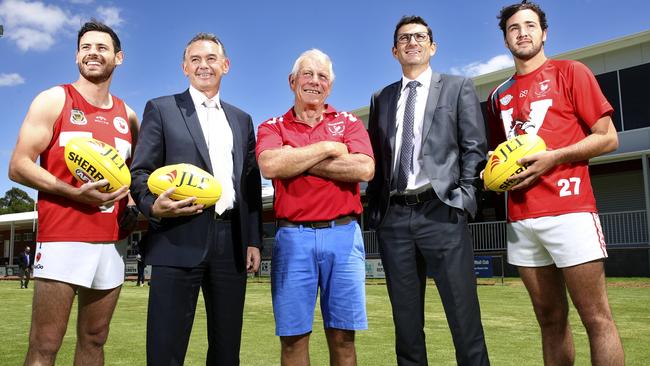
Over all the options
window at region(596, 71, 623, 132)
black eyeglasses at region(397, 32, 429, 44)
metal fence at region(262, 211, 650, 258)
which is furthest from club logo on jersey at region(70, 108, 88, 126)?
window at region(596, 71, 623, 132)

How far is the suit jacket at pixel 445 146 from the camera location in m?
3.86

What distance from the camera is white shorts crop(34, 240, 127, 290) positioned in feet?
11.8

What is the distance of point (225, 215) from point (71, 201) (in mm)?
1011

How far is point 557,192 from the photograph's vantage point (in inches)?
149

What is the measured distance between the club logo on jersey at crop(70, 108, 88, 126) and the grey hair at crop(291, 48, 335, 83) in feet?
4.84

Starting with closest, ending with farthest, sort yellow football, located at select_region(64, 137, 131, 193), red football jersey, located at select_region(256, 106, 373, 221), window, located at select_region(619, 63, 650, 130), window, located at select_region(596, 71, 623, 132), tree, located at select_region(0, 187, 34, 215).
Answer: yellow football, located at select_region(64, 137, 131, 193) < red football jersey, located at select_region(256, 106, 373, 221) < window, located at select_region(619, 63, 650, 130) < window, located at select_region(596, 71, 623, 132) < tree, located at select_region(0, 187, 34, 215)

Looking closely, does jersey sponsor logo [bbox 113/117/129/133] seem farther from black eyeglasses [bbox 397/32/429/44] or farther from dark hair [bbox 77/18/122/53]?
black eyeglasses [bbox 397/32/429/44]

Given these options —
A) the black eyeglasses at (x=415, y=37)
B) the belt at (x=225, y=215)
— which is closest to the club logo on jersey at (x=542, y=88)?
the black eyeglasses at (x=415, y=37)

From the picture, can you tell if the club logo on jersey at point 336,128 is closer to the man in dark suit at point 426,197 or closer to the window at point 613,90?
the man in dark suit at point 426,197

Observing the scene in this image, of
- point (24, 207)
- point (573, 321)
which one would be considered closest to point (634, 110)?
point (573, 321)

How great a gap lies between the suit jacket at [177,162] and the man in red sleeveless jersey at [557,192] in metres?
1.85

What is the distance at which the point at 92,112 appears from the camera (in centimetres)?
395

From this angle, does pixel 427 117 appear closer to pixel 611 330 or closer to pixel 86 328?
pixel 611 330

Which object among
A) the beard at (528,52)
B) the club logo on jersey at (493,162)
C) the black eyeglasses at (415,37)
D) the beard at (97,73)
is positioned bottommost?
the club logo on jersey at (493,162)
